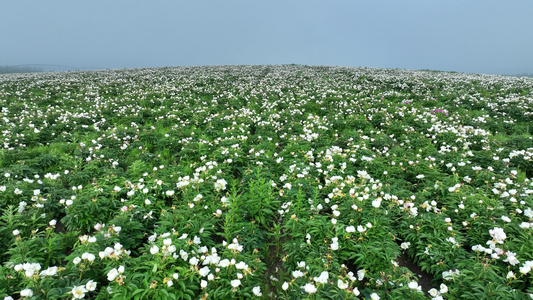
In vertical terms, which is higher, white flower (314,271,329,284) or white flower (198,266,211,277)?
white flower (314,271,329,284)

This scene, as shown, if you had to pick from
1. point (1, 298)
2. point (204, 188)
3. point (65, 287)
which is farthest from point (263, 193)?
point (1, 298)

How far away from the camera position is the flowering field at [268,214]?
2994 millimetres

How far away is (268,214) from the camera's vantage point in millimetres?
4855

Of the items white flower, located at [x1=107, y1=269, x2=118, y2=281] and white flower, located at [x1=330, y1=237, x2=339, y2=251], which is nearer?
white flower, located at [x1=107, y1=269, x2=118, y2=281]

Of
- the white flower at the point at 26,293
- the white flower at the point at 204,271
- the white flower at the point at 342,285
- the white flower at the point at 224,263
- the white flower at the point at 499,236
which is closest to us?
the white flower at the point at 26,293

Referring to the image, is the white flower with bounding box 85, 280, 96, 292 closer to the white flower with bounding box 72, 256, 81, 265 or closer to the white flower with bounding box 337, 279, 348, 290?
the white flower with bounding box 72, 256, 81, 265

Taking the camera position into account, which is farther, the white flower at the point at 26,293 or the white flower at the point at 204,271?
the white flower at the point at 204,271

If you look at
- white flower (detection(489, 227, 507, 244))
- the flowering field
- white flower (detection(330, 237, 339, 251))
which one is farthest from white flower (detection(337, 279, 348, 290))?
white flower (detection(489, 227, 507, 244))

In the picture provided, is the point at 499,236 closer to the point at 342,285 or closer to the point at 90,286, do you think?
the point at 342,285

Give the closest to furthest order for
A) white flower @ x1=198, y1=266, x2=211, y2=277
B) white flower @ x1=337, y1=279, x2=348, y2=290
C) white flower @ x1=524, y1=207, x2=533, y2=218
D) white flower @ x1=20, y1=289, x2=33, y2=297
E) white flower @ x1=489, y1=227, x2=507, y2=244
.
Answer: white flower @ x1=20, y1=289, x2=33, y2=297, white flower @ x1=337, y1=279, x2=348, y2=290, white flower @ x1=198, y1=266, x2=211, y2=277, white flower @ x1=489, y1=227, x2=507, y2=244, white flower @ x1=524, y1=207, x2=533, y2=218

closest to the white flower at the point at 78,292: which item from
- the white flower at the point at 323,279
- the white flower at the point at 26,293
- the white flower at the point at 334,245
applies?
the white flower at the point at 26,293

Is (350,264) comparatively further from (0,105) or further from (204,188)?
(0,105)

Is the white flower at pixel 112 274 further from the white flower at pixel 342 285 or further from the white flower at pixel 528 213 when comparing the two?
the white flower at pixel 528 213

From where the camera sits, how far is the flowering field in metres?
2.99
